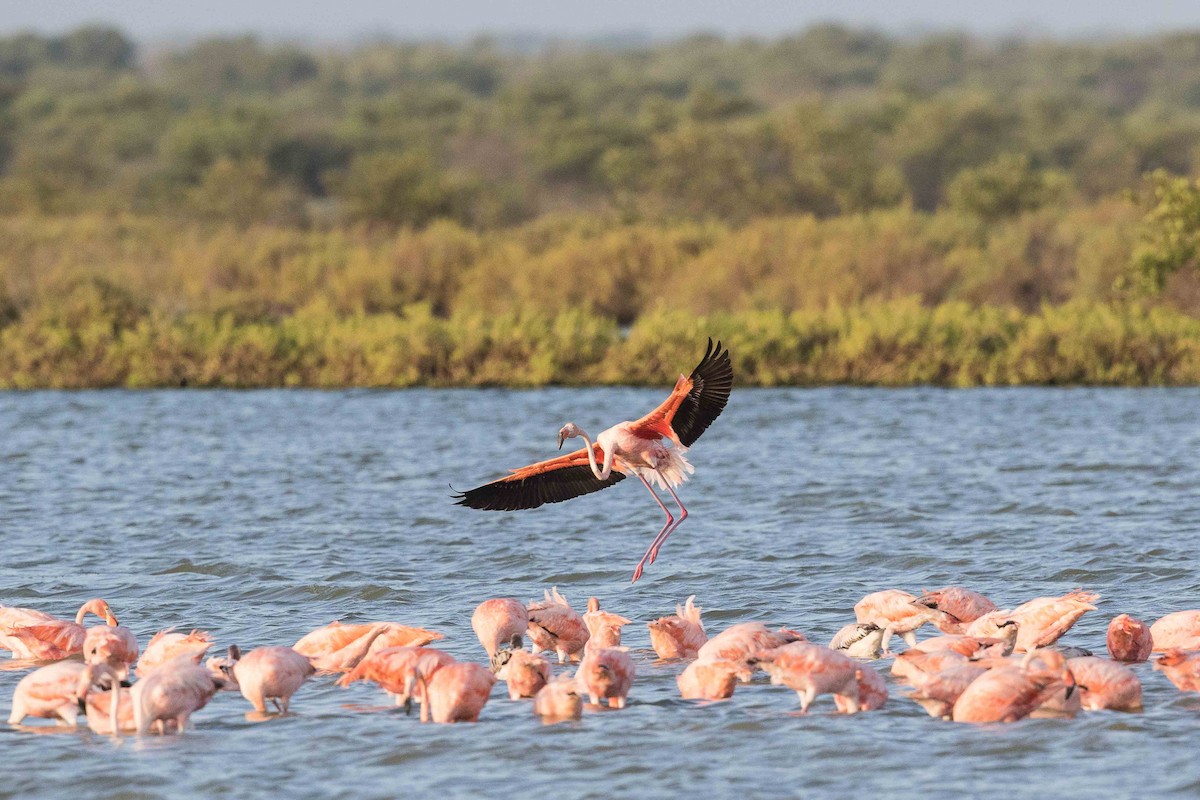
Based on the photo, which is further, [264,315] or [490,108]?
[490,108]

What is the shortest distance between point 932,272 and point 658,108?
109 ft

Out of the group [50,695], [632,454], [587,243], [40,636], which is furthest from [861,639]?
[587,243]

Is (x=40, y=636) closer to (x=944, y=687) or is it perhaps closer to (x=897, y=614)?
(x=897, y=614)

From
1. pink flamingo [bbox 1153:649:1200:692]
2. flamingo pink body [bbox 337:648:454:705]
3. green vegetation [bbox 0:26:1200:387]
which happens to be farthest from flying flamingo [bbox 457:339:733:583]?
green vegetation [bbox 0:26:1200:387]

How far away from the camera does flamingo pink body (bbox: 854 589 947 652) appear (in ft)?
31.7

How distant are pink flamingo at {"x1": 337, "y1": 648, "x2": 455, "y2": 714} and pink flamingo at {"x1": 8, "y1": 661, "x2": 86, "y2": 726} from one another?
1246 millimetres

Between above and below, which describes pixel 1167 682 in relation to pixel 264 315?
below

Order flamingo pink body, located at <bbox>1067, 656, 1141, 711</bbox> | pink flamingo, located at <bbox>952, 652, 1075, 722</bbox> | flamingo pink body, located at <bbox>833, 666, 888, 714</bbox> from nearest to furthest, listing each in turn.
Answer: pink flamingo, located at <bbox>952, 652, 1075, 722</bbox>, flamingo pink body, located at <bbox>1067, 656, 1141, 711</bbox>, flamingo pink body, located at <bbox>833, 666, 888, 714</bbox>

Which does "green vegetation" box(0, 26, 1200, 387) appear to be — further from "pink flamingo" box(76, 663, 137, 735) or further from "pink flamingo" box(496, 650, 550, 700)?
"pink flamingo" box(76, 663, 137, 735)

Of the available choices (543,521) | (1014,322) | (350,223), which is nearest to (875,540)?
(543,521)

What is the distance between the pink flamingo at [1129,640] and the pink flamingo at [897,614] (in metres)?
0.91

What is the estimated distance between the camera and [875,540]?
14.0 metres

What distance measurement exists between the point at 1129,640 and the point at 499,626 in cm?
A: 317

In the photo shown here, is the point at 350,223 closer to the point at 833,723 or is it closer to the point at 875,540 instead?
the point at 875,540
